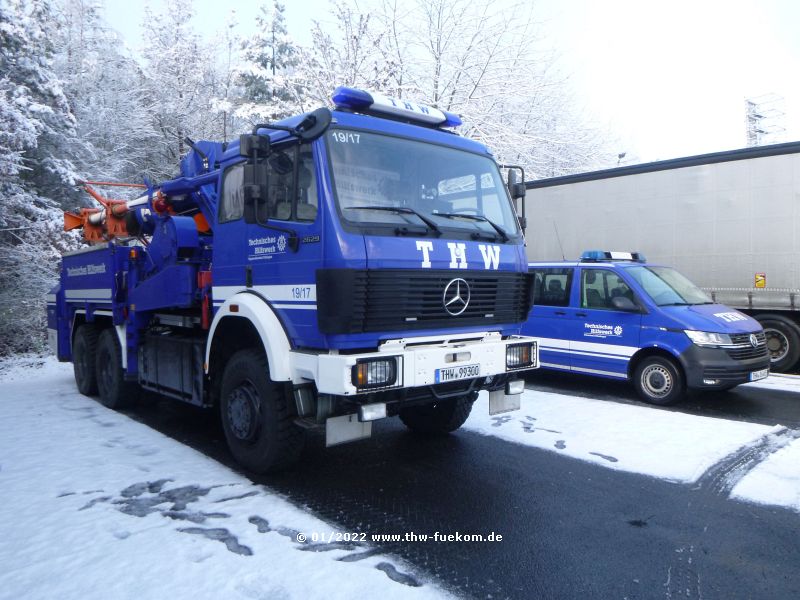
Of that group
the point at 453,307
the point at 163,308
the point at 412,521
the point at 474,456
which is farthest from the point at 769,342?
the point at 163,308

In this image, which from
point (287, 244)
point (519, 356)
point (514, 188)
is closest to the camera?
point (287, 244)

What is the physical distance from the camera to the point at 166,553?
3.52 meters

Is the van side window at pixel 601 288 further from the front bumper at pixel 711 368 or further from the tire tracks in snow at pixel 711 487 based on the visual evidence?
the tire tracks in snow at pixel 711 487

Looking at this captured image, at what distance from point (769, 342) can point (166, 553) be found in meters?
9.87

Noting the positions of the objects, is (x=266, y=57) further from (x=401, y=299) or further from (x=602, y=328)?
(x=401, y=299)

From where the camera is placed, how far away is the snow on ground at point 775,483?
4430 mm

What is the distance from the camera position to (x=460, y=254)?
4.66 m

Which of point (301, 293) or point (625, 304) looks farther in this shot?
point (625, 304)

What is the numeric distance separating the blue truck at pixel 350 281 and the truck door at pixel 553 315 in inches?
119

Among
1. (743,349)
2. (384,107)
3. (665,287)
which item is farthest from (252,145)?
(743,349)

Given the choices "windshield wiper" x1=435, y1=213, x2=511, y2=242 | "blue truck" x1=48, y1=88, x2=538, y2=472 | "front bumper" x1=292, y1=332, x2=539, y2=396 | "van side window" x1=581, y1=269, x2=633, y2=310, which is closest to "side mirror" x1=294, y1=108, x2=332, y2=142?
"blue truck" x1=48, y1=88, x2=538, y2=472

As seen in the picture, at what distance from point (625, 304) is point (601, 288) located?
22.1 inches

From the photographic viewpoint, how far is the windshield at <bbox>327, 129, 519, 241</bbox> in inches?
172

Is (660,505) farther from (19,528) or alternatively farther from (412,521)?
(19,528)
